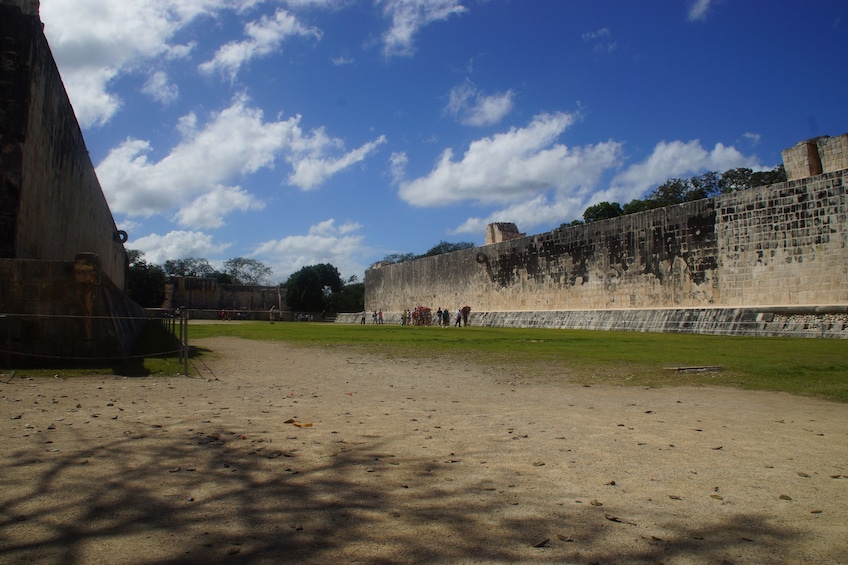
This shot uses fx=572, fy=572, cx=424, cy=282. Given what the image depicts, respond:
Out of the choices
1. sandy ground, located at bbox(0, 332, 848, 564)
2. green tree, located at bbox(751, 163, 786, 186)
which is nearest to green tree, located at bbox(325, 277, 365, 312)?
green tree, located at bbox(751, 163, 786, 186)

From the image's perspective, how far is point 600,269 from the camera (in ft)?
70.4

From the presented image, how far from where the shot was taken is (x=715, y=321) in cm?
1564

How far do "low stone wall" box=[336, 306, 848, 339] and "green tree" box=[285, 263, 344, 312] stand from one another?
37.1 m

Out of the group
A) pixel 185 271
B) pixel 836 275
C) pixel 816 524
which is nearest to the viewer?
pixel 816 524

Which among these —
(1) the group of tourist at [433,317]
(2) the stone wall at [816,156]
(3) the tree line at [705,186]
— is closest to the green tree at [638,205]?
(3) the tree line at [705,186]

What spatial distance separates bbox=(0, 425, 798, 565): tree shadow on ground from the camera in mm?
2047

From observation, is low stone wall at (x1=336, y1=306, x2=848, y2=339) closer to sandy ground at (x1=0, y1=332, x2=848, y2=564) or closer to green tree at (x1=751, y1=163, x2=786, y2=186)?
sandy ground at (x1=0, y1=332, x2=848, y2=564)

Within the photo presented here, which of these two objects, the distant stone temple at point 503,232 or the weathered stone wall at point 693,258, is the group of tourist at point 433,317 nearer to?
the weathered stone wall at point 693,258

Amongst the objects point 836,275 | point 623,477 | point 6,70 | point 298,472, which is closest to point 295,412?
point 298,472

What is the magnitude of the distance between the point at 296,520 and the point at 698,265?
17.8 m

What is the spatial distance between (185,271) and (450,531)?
8195 cm

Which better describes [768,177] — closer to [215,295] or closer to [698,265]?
[698,265]

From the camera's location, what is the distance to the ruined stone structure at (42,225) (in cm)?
711

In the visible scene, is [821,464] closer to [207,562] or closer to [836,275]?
[207,562]
